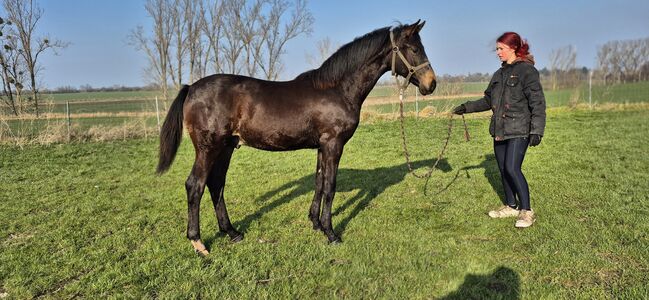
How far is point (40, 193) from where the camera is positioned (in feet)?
21.7

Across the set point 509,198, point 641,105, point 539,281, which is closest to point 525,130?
point 509,198

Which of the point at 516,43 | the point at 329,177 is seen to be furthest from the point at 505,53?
the point at 329,177

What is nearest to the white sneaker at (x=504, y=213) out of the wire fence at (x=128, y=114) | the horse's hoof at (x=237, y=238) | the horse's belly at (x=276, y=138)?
the horse's belly at (x=276, y=138)

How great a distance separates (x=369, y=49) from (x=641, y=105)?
20.7 metres

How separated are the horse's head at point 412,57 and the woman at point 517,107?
886 mm

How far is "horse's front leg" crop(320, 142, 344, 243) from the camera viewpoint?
429cm

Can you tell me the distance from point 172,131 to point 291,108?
133 cm

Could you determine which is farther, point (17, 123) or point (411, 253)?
point (17, 123)

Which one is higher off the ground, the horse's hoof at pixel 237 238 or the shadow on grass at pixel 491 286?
the horse's hoof at pixel 237 238

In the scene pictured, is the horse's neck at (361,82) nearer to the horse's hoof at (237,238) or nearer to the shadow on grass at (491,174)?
the horse's hoof at (237,238)

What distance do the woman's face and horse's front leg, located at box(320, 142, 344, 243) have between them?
2130mm

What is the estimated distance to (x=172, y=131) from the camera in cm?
430

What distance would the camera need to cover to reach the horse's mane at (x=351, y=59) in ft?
14.3

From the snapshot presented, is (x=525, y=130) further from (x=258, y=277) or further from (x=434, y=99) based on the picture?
(x=434, y=99)
